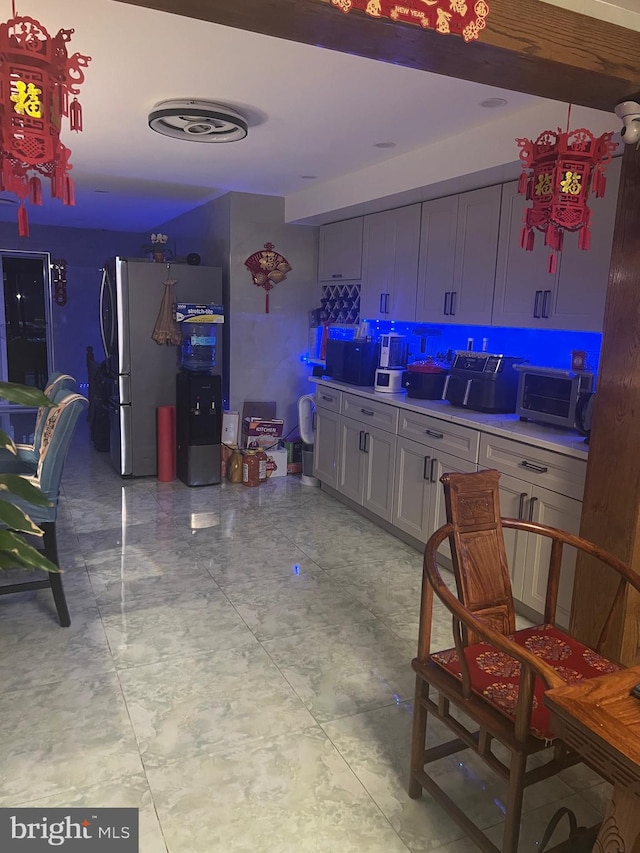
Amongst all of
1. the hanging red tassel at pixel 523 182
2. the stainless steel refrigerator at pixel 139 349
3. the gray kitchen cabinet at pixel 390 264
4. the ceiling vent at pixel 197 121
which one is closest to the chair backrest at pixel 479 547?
the hanging red tassel at pixel 523 182

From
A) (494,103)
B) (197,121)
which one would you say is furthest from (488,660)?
(197,121)

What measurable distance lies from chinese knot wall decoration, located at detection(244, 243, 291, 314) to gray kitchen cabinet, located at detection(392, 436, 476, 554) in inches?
86.4

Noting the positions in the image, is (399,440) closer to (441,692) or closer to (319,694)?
(319,694)

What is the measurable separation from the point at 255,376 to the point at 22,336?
399cm

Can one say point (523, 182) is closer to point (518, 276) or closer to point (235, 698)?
point (518, 276)

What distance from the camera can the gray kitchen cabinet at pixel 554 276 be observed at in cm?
287

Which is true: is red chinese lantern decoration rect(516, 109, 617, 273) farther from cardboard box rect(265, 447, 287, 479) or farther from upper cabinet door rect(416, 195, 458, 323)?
cardboard box rect(265, 447, 287, 479)

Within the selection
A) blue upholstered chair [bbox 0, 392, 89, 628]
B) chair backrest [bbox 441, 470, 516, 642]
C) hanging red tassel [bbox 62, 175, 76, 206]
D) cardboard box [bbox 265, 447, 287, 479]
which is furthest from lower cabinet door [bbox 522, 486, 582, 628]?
cardboard box [bbox 265, 447, 287, 479]

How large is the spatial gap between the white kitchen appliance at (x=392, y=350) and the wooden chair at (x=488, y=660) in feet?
8.37

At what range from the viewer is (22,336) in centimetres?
793

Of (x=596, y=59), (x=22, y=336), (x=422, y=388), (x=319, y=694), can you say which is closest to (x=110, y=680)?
(x=319, y=694)

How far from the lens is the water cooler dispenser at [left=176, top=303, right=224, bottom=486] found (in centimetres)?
502

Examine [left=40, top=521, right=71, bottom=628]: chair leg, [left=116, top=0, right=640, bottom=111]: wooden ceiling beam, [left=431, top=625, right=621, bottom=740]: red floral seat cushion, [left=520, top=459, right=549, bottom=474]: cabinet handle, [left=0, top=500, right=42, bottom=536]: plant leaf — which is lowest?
[left=40, top=521, right=71, bottom=628]: chair leg

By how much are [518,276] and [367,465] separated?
5.37 ft
